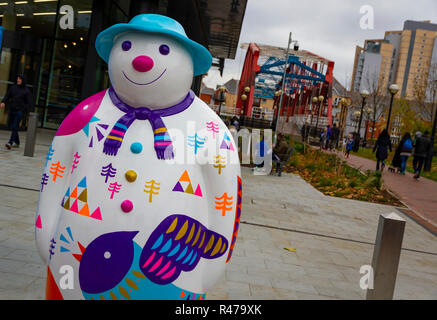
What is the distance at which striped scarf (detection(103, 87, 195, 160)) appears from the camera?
2049 mm

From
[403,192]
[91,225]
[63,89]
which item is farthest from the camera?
[63,89]

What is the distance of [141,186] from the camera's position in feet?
6.63

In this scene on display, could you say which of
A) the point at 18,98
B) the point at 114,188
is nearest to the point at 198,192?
the point at 114,188

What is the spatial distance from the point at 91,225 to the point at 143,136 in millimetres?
482

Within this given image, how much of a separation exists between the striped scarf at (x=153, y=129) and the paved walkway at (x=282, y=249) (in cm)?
151

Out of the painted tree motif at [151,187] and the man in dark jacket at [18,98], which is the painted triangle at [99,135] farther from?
the man in dark jacket at [18,98]

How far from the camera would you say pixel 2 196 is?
5.36 m

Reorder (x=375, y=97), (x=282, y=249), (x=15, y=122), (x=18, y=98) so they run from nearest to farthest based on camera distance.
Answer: (x=282, y=249), (x=15, y=122), (x=18, y=98), (x=375, y=97)

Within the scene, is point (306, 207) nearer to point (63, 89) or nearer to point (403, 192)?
point (403, 192)

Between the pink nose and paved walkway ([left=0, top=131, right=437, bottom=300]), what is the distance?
5.96 feet

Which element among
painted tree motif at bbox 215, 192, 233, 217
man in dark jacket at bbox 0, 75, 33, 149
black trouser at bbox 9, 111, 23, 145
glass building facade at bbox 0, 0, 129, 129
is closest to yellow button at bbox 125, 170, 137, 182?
painted tree motif at bbox 215, 192, 233, 217

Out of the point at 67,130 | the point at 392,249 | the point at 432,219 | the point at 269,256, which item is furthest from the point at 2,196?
the point at 432,219

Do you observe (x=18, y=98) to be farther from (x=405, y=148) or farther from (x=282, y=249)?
(x=405, y=148)

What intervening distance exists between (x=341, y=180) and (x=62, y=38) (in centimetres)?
1055
